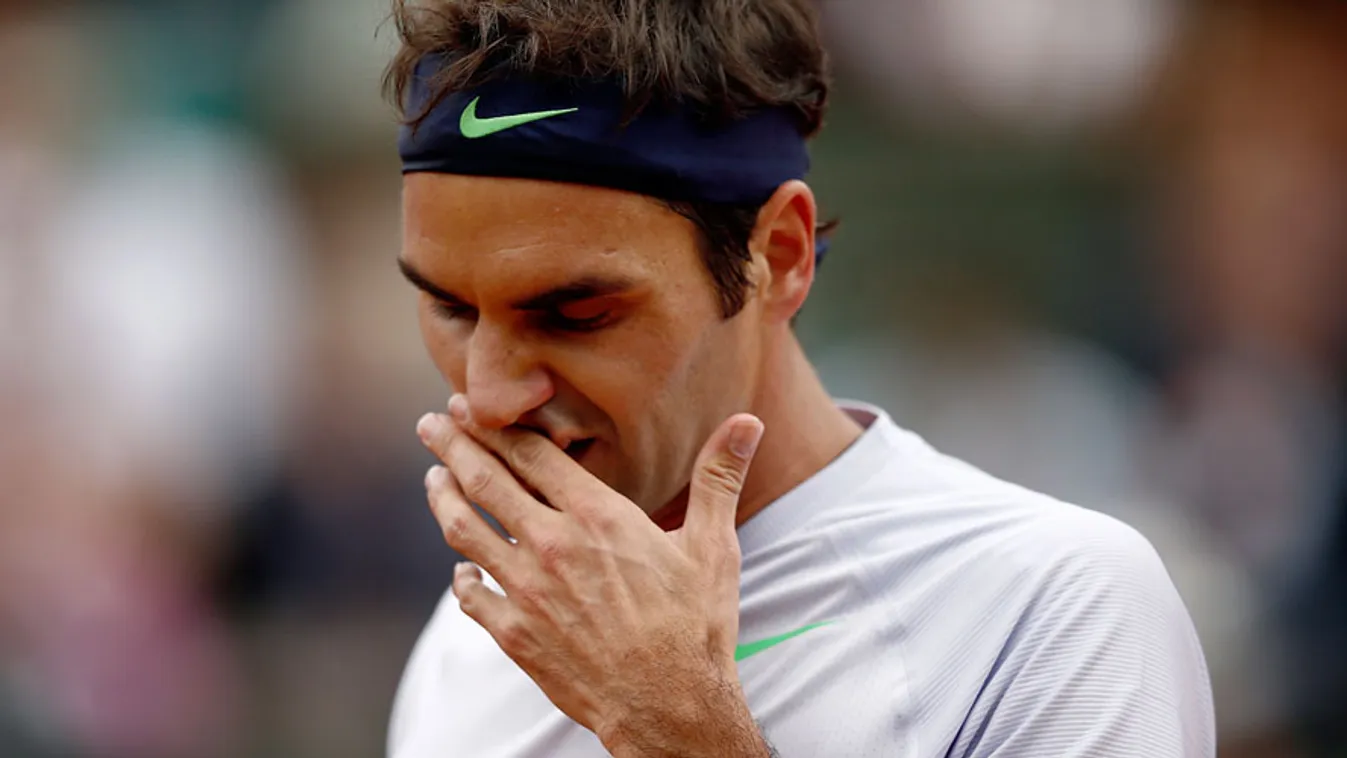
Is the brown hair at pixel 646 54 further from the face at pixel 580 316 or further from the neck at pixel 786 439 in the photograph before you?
the neck at pixel 786 439

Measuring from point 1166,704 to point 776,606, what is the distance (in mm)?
627

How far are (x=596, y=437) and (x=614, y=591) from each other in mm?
306

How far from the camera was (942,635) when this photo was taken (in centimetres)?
234

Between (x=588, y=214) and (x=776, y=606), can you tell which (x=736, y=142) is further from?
(x=776, y=606)

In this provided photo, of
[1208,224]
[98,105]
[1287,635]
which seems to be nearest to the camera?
[1287,635]

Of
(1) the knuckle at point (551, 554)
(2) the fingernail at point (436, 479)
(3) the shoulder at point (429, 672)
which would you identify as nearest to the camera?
(1) the knuckle at point (551, 554)

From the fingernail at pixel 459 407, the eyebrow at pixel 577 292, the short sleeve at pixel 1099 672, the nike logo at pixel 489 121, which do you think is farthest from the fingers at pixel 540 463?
the short sleeve at pixel 1099 672

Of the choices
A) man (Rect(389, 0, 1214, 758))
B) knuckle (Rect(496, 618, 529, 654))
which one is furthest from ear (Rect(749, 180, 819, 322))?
knuckle (Rect(496, 618, 529, 654))

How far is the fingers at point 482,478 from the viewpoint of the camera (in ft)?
7.70

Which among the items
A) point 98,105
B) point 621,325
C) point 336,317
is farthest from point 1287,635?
point 98,105

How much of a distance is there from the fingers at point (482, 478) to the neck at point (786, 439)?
1.16 feet

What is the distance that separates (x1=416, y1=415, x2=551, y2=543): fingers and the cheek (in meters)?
0.08

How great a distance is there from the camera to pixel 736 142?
8.22 ft

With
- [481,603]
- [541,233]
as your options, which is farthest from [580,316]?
[481,603]
